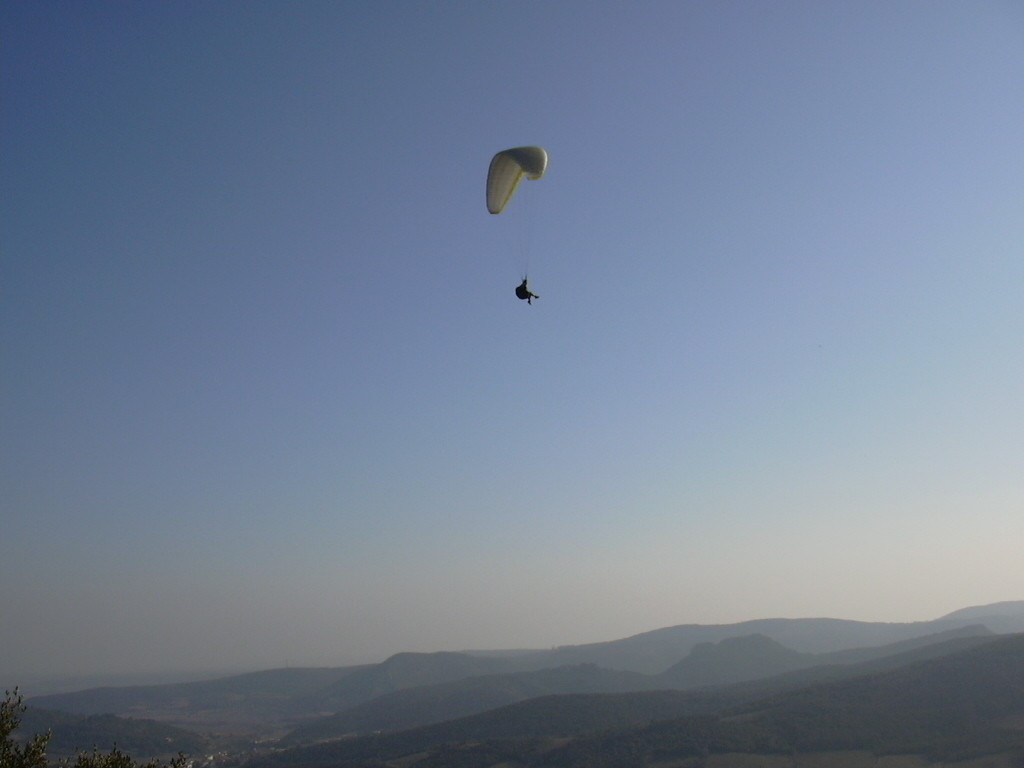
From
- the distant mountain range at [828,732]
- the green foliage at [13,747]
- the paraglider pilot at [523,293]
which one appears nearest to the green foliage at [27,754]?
the green foliage at [13,747]

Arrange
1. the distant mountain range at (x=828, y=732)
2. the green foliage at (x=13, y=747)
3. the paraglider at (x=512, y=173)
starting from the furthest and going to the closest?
the distant mountain range at (x=828, y=732)
the paraglider at (x=512, y=173)
the green foliage at (x=13, y=747)

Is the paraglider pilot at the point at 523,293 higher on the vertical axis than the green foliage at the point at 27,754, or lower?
higher

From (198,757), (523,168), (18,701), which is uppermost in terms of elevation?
(523,168)


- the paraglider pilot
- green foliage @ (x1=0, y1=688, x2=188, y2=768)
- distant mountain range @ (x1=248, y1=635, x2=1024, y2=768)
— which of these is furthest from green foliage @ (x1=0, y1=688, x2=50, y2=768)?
distant mountain range @ (x1=248, y1=635, x2=1024, y2=768)

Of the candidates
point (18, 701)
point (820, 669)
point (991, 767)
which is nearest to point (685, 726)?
point (991, 767)

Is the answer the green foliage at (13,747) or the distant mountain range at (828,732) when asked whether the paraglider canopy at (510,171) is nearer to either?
the green foliage at (13,747)

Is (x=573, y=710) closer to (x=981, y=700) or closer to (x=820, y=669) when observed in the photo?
(x=820, y=669)

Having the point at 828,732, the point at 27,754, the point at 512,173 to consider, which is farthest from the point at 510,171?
the point at 828,732

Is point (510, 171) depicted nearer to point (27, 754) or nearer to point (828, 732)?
point (27, 754)

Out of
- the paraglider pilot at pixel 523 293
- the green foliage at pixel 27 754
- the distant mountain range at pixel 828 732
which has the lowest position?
the distant mountain range at pixel 828 732

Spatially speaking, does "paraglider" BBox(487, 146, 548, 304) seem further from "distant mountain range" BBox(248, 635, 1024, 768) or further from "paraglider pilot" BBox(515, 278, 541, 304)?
"distant mountain range" BBox(248, 635, 1024, 768)
